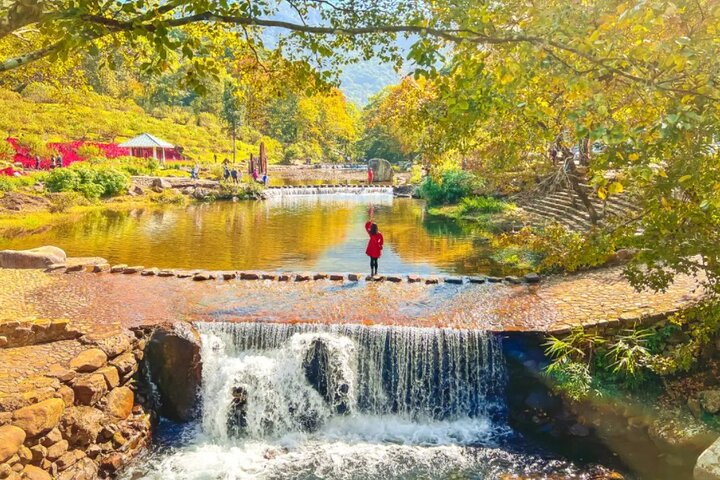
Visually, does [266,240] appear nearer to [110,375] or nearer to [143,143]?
[110,375]

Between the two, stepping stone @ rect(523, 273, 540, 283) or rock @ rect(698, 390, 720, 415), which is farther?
stepping stone @ rect(523, 273, 540, 283)

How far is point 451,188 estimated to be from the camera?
Answer: 28.9 metres

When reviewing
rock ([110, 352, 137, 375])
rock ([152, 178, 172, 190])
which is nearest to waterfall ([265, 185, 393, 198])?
rock ([152, 178, 172, 190])

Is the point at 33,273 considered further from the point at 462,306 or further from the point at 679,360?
the point at 679,360

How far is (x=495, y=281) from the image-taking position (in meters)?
12.2

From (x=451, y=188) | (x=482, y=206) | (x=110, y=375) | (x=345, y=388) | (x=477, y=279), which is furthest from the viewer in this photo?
(x=451, y=188)

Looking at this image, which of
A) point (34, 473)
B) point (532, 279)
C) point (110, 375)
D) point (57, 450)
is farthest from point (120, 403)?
point (532, 279)

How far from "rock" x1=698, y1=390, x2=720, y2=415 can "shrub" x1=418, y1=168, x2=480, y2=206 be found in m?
20.6

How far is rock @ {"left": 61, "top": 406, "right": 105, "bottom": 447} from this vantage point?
7.02m

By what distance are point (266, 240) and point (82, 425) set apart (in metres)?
12.3

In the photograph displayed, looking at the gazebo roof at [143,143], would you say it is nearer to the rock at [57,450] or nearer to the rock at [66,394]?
the rock at [66,394]

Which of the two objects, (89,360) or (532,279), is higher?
(532,279)

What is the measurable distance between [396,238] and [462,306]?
9.90m

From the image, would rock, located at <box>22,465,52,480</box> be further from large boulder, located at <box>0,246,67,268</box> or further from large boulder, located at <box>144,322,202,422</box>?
large boulder, located at <box>0,246,67,268</box>
